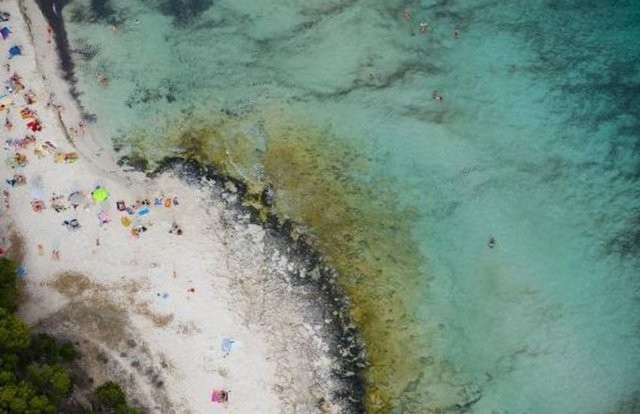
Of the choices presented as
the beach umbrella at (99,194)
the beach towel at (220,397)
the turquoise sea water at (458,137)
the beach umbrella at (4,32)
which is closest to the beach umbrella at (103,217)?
the beach umbrella at (99,194)

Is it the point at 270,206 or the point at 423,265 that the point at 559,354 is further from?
the point at 270,206

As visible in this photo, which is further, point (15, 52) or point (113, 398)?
point (15, 52)

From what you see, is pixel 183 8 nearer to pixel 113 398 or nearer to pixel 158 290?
pixel 158 290

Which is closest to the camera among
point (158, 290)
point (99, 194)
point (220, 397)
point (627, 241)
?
point (220, 397)

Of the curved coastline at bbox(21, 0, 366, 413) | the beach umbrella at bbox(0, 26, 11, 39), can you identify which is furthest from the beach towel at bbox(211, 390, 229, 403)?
the beach umbrella at bbox(0, 26, 11, 39)

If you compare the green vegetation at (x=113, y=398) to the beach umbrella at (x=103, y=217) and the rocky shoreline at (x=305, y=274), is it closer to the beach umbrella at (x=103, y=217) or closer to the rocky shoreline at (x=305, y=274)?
the rocky shoreline at (x=305, y=274)

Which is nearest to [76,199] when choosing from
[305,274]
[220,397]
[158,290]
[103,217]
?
[103,217]

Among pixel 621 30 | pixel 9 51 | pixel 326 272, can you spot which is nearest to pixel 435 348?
pixel 326 272
